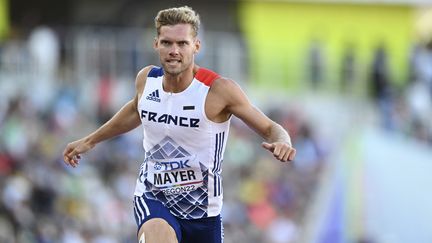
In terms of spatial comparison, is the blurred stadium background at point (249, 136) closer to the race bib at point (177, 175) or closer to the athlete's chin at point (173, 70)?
the race bib at point (177, 175)

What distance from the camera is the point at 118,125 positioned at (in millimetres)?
8578

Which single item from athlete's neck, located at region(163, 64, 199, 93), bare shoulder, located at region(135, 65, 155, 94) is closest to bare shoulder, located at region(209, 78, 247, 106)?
athlete's neck, located at region(163, 64, 199, 93)

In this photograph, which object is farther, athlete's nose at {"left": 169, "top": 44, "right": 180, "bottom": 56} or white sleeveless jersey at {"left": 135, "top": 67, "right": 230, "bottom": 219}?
white sleeveless jersey at {"left": 135, "top": 67, "right": 230, "bottom": 219}

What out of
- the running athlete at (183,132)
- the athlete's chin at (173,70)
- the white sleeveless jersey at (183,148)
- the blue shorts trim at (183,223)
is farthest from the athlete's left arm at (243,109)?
the blue shorts trim at (183,223)

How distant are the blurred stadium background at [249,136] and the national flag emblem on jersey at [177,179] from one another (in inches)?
272

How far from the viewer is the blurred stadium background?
16.7m

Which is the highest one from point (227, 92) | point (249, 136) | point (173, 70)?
point (173, 70)

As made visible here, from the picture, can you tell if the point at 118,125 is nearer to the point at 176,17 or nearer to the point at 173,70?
the point at 173,70

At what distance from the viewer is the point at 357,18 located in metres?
32.2

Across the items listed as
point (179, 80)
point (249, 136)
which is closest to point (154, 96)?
point (179, 80)

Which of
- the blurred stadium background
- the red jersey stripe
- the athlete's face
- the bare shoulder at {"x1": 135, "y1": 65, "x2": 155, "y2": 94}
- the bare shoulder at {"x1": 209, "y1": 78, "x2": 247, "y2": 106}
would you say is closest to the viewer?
the athlete's face

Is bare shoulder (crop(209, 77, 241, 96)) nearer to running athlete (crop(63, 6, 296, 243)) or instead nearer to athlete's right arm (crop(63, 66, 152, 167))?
running athlete (crop(63, 6, 296, 243))

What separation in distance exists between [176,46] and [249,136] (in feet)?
44.6

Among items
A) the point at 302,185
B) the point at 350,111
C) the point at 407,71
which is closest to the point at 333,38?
the point at 407,71
